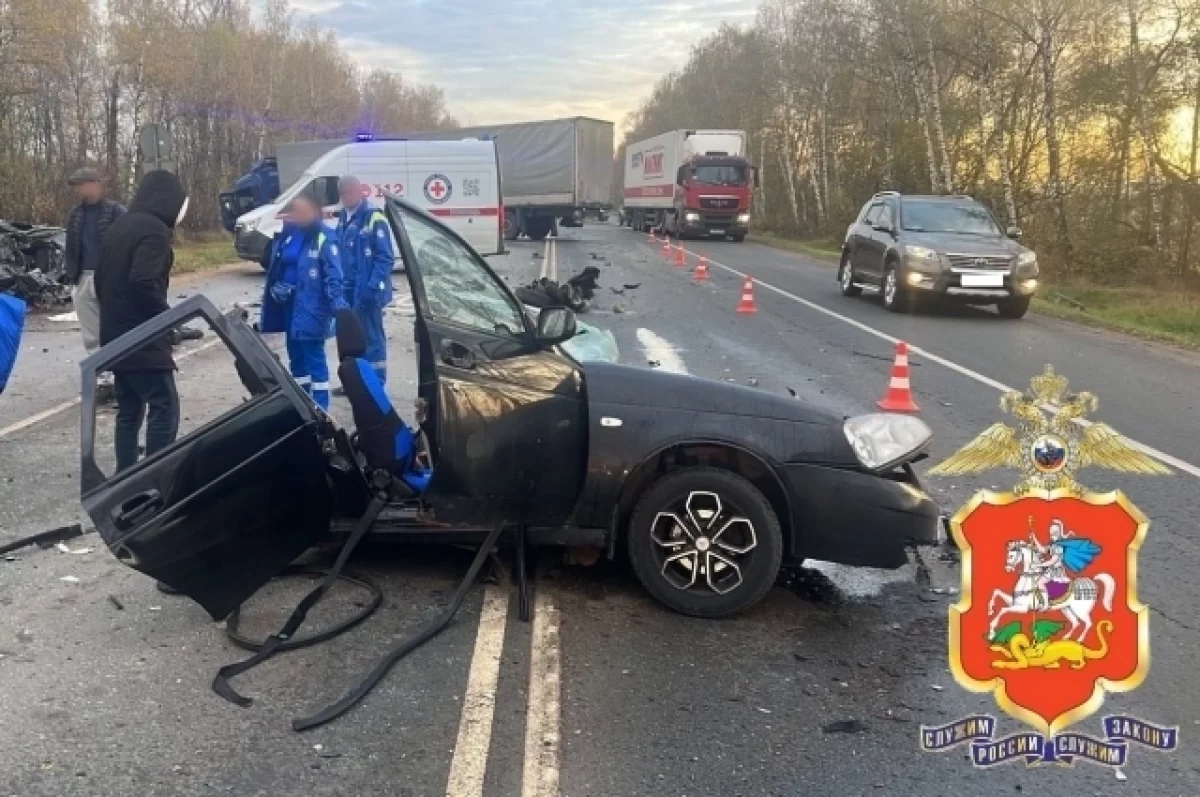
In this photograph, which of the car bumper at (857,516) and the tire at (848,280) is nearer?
the car bumper at (857,516)

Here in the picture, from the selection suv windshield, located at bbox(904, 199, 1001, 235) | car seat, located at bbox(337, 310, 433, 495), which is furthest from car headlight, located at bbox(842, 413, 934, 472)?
suv windshield, located at bbox(904, 199, 1001, 235)

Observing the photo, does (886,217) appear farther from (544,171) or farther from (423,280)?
(544,171)

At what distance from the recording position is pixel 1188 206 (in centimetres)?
2164

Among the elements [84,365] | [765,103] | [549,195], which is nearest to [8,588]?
[84,365]

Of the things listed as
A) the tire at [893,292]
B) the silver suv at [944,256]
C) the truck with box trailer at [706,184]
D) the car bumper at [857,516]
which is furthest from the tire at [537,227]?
the car bumper at [857,516]

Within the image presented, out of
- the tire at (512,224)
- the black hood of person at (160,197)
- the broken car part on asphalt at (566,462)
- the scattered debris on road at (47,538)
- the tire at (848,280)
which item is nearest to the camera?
the broken car part on asphalt at (566,462)

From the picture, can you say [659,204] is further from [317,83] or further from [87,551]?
[87,551]

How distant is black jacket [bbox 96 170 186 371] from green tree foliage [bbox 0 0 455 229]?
17412 millimetres

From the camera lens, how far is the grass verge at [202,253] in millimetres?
22672

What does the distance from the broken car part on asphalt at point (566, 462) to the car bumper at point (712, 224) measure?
33.9 m

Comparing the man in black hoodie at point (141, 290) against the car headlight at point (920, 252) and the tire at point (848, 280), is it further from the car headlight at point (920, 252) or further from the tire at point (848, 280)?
the tire at point (848, 280)

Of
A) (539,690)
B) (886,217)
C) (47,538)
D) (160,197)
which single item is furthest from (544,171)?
(539,690)

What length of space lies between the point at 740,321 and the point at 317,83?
52.5m

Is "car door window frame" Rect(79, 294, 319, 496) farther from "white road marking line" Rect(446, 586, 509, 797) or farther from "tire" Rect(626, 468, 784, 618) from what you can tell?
"tire" Rect(626, 468, 784, 618)
